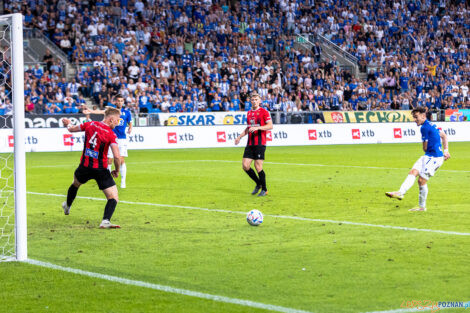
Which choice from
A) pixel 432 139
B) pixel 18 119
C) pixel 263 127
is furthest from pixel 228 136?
pixel 18 119

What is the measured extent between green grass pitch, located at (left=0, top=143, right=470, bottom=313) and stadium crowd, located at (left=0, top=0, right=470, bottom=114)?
17.0 meters

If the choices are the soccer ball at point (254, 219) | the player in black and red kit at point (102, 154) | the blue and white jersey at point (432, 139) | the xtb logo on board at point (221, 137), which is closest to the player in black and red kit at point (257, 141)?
the blue and white jersey at point (432, 139)

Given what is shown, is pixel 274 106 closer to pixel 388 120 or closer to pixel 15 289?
pixel 388 120

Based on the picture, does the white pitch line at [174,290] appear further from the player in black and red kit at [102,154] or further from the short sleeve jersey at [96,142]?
the short sleeve jersey at [96,142]

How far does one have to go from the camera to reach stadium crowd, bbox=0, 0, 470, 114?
35.0m

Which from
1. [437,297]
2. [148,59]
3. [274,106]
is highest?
[148,59]

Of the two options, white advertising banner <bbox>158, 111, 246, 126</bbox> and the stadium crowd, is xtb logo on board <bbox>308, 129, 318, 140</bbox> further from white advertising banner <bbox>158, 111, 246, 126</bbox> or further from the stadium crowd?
the stadium crowd

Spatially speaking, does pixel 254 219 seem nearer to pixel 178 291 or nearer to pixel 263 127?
pixel 178 291

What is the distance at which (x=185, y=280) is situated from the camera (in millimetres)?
7465

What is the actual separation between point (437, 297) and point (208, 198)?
340 inches

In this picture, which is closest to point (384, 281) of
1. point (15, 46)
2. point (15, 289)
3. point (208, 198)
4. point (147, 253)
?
point (147, 253)

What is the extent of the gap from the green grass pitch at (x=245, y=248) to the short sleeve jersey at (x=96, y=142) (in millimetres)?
982

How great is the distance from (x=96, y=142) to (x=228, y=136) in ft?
70.1

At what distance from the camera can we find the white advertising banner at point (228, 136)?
29.1 m
